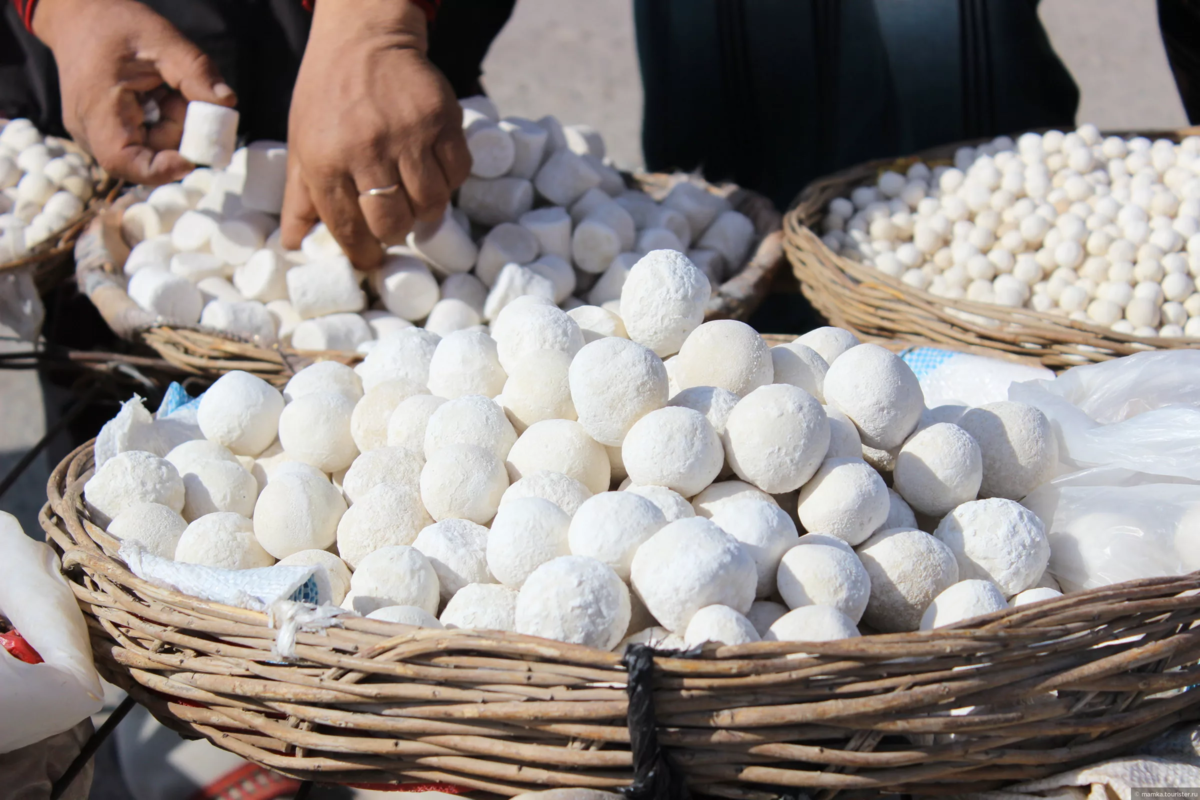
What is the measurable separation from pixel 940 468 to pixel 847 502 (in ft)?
0.41

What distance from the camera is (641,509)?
855 millimetres

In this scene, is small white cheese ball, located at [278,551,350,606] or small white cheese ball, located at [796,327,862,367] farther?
small white cheese ball, located at [796,327,862,367]

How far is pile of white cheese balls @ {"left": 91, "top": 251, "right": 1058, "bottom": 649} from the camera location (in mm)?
825

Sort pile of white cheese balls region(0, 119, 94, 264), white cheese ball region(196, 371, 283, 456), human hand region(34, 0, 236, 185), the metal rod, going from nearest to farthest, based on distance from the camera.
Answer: the metal rod
white cheese ball region(196, 371, 283, 456)
human hand region(34, 0, 236, 185)
pile of white cheese balls region(0, 119, 94, 264)

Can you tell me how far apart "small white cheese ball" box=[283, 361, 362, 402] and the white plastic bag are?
340mm

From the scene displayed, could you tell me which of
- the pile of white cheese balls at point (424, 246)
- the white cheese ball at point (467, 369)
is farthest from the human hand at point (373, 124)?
the white cheese ball at point (467, 369)

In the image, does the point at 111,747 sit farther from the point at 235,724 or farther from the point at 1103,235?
the point at 1103,235

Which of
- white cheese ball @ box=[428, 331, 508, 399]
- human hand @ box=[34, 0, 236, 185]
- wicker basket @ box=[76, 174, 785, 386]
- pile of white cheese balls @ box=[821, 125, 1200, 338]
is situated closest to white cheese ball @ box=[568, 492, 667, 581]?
white cheese ball @ box=[428, 331, 508, 399]

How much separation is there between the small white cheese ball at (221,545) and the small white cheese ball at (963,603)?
0.69 m

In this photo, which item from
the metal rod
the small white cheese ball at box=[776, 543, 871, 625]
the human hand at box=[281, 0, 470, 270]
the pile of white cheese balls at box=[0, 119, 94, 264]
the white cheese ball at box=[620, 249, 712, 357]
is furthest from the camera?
the pile of white cheese balls at box=[0, 119, 94, 264]

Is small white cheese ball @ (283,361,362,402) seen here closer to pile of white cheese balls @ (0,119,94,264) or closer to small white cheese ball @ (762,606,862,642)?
small white cheese ball @ (762,606,862,642)

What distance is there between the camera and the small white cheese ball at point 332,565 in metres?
0.95

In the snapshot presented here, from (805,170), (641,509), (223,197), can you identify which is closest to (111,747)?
(223,197)

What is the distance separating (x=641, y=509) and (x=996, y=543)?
1.15 feet
